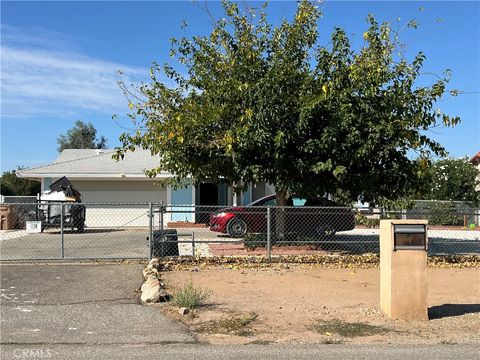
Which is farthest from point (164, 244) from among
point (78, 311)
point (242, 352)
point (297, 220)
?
point (242, 352)

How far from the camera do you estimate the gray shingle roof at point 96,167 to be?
25.5 metres

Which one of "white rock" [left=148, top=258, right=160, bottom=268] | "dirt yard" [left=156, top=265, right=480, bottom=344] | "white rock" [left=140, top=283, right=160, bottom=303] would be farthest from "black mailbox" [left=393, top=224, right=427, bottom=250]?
"white rock" [left=148, top=258, right=160, bottom=268]

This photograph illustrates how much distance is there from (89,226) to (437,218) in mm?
16921

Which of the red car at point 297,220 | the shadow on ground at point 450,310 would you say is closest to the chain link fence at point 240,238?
the red car at point 297,220

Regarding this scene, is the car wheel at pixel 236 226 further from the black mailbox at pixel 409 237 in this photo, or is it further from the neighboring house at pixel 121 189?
the neighboring house at pixel 121 189

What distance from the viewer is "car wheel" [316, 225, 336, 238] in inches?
569

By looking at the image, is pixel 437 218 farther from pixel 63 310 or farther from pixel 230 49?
pixel 63 310

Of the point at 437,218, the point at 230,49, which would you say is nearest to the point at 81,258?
the point at 230,49

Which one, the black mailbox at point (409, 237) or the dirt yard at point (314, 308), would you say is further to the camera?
the black mailbox at point (409, 237)

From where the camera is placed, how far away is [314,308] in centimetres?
835

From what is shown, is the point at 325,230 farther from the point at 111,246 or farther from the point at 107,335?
the point at 107,335

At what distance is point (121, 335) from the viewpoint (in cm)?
670

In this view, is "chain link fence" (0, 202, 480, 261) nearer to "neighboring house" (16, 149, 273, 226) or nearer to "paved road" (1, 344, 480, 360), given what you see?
"neighboring house" (16, 149, 273, 226)

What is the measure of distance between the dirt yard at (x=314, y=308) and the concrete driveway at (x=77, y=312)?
21.0 inches
